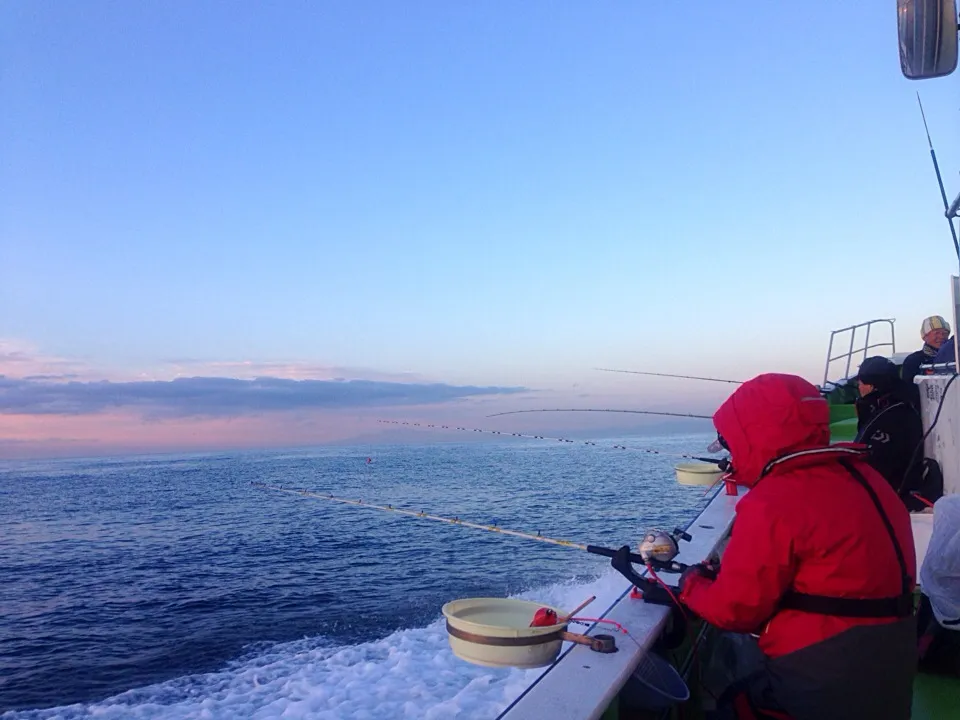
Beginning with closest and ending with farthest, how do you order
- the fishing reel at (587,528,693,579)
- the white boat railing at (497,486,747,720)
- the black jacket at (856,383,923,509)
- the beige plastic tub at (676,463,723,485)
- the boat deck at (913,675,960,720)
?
the white boat railing at (497,486,747,720) → the fishing reel at (587,528,693,579) → the boat deck at (913,675,960,720) → the black jacket at (856,383,923,509) → the beige plastic tub at (676,463,723,485)

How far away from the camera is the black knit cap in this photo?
4.54 meters

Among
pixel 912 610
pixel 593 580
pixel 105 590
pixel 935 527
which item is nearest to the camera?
pixel 912 610

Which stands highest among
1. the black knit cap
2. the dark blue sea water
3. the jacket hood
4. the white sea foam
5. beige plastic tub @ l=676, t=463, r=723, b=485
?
the black knit cap

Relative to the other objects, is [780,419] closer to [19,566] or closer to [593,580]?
[593,580]

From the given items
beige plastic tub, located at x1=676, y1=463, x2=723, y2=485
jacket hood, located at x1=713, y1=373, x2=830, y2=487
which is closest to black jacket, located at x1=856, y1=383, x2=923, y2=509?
beige plastic tub, located at x1=676, y1=463, x2=723, y2=485

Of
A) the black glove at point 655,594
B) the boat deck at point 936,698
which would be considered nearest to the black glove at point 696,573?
the black glove at point 655,594

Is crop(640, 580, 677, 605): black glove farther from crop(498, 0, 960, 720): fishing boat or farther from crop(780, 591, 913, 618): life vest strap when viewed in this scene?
crop(780, 591, 913, 618): life vest strap

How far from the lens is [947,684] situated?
11.9 ft

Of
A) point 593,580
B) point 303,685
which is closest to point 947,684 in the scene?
point 303,685

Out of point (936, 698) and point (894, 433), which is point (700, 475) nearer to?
point (894, 433)

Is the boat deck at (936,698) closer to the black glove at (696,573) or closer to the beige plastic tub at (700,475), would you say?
the black glove at (696,573)

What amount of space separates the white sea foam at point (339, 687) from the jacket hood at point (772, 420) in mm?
4453

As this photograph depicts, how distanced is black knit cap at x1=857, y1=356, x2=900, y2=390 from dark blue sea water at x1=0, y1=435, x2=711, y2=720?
457cm

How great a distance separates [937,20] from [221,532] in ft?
81.4
